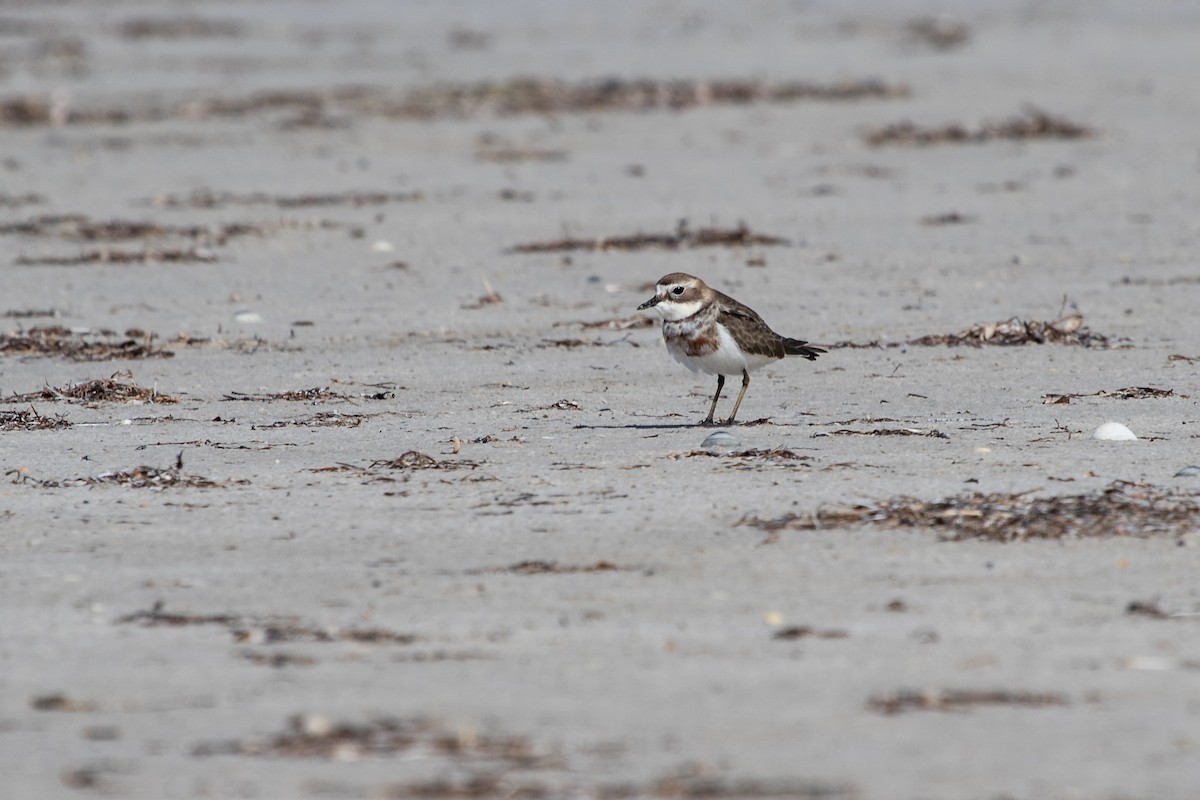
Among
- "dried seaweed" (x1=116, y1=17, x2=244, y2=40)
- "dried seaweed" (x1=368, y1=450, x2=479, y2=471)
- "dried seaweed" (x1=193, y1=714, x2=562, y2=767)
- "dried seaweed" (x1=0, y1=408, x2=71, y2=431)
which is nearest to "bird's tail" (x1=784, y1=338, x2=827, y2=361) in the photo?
"dried seaweed" (x1=368, y1=450, x2=479, y2=471)

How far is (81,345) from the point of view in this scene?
380 inches

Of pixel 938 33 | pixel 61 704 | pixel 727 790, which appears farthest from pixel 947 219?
pixel 938 33

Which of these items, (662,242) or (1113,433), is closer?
(1113,433)

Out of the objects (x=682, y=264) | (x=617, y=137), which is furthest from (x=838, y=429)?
(x=617, y=137)

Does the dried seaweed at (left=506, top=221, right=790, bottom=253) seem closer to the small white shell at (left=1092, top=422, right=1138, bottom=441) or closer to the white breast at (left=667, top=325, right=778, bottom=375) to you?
the white breast at (left=667, top=325, right=778, bottom=375)

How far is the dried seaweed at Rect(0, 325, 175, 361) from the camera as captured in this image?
943 centimetres

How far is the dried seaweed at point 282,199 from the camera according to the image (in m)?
14.7

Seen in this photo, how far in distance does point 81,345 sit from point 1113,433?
5.04 m

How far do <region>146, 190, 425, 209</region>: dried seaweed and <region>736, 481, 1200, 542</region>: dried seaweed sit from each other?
9028 millimetres

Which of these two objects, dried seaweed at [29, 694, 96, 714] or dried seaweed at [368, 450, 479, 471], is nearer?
dried seaweed at [29, 694, 96, 714]

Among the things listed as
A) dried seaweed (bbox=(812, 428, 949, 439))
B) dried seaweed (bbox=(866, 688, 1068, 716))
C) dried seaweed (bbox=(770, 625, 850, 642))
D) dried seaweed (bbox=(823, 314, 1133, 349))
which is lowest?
dried seaweed (bbox=(823, 314, 1133, 349))

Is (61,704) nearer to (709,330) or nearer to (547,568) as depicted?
(547,568)

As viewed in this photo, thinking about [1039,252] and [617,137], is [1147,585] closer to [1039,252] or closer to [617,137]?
[1039,252]

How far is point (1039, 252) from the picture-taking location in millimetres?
12188
